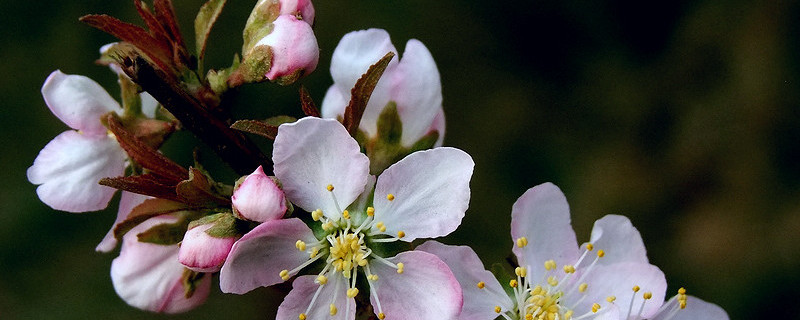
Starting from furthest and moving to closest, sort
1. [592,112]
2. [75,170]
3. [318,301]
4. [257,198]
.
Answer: [592,112] → [75,170] → [318,301] → [257,198]

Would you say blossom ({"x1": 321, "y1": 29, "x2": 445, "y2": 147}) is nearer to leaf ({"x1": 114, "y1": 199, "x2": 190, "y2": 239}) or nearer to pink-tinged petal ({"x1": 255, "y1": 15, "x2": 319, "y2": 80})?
pink-tinged petal ({"x1": 255, "y1": 15, "x2": 319, "y2": 80})

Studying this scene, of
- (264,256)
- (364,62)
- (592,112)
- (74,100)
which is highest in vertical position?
(364,62)

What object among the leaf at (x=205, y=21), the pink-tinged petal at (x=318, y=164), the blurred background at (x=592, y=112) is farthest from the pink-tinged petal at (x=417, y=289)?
the blurred background at (x=592, y=112)

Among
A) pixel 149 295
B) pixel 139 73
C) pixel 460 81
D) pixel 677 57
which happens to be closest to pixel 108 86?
pixel 460 81

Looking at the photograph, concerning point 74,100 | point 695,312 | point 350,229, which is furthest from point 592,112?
point 74,100

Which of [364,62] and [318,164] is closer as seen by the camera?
[318,164]

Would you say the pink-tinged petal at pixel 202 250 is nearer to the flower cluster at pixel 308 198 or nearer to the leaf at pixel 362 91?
the flower cluster at pixel 308 198

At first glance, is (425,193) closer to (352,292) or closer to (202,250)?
(352,292)

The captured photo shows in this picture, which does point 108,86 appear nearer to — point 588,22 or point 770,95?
point 588,22

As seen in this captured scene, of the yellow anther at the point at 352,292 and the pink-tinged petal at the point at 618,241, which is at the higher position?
the pink-tinged petal at the point at 618,241
